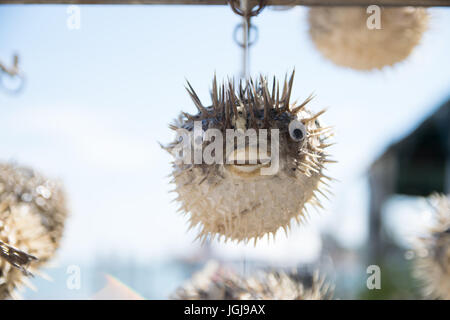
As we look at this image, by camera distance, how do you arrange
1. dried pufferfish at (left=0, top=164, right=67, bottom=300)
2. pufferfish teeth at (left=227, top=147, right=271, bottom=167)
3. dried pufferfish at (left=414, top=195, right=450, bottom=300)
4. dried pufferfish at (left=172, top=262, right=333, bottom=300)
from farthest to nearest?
dried pufferfish at (left=414, top=195, right=450, bottom=300), dried pufferfish at (left=172, top=262, right=333, bottom=300), dried pufferfish at (left=0, top=164, right=67, bottom=300), pufferfish teeth at (left=227, top=147, right=271, bottom=167)

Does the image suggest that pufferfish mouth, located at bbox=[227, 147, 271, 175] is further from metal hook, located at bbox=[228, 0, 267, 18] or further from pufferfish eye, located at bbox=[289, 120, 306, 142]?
metal hook, located at bbox=[228, 0, 267, 18]

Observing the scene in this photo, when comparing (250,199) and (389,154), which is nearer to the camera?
(250,199)

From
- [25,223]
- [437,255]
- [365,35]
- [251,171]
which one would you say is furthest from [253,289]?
[365,35]

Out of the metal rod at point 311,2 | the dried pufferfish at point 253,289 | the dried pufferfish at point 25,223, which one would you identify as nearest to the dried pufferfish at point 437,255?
the dried pufferfish at point 253,289

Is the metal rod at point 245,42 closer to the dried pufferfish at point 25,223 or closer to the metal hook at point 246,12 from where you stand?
the metal hook at point 246,12

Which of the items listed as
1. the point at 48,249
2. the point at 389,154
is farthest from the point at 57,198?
the point at 389,154

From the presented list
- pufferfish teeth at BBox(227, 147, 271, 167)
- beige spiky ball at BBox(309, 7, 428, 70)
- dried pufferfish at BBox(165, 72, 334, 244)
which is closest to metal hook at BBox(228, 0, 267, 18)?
dried pufferfish at BBox(165, 72, 334, 244)
